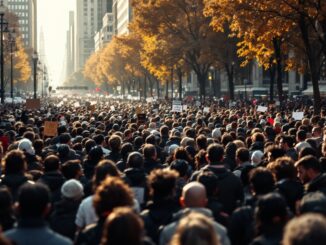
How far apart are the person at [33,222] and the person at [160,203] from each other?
1438mm

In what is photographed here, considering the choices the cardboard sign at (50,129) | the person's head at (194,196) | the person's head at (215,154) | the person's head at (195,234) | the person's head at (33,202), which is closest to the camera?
the person's head at (195,234)

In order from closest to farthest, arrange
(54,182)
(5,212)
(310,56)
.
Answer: (5,212) → (54,182) → (310,56)

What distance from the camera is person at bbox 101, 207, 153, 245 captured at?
5676 millimetres

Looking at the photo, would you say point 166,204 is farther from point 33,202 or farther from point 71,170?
point 71,170

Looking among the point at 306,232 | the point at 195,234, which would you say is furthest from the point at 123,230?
the point at 306,232

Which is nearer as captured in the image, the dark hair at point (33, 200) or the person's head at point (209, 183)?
the dark hair at point (33, 200)

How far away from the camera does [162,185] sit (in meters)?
8.48

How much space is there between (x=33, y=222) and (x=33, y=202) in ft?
0.81

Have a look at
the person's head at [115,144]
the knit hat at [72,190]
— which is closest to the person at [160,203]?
the knit hat at [72,190]

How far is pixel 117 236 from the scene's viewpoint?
568 cm

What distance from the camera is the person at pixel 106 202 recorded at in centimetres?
753

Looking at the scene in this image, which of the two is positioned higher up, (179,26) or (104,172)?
(179,26)

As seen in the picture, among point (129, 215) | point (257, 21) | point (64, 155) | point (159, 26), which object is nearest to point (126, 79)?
point (159, 26)

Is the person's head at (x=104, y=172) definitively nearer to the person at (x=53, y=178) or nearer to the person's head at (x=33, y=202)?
the person at (x=53, y=178)
